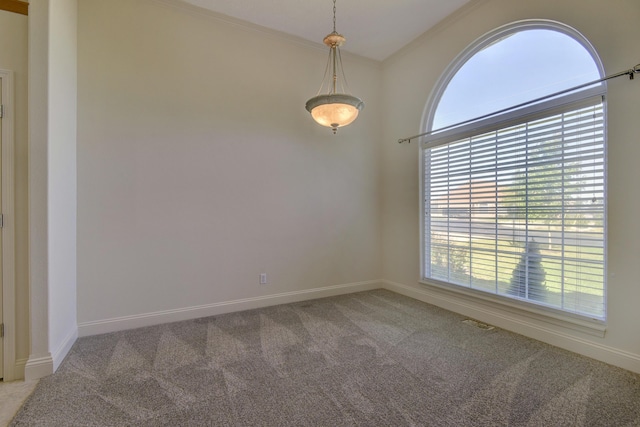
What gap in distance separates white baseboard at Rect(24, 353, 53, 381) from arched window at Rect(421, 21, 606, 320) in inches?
147

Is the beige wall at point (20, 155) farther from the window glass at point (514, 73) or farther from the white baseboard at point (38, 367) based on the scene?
the window glass at point (514, 73)

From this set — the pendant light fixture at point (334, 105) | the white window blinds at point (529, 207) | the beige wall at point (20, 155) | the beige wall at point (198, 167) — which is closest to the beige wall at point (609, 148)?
the white window blinds at point (529, 207)

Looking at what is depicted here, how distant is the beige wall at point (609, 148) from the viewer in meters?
2.13

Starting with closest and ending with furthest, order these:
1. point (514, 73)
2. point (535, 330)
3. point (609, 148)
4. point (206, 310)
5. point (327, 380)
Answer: point (327, 380), point (609, 148), point (535, 330), point (514, 73), point (206, 310)

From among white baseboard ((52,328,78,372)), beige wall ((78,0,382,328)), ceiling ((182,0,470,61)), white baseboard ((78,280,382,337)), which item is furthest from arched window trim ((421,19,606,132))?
white baseboard ((52,328,78,372))

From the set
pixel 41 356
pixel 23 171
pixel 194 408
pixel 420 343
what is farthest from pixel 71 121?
pixel 420 343

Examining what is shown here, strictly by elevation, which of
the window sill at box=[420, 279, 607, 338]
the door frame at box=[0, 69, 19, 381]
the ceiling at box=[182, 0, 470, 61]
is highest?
the ceiling at box=[182, 0, 470, 61]

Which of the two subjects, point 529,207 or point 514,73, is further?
point 514,73

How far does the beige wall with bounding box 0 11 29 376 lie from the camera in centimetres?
206

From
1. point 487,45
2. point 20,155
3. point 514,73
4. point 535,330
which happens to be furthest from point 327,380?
point 487,45

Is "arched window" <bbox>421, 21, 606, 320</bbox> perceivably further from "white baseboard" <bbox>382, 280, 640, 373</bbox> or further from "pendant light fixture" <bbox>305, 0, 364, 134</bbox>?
"pendant light fixture" <bbox>305, 0, 364, 134</bbox>

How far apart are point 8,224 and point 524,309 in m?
4.24

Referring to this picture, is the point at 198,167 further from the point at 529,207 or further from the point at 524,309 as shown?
the point at 524,309

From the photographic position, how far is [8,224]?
204 cm
